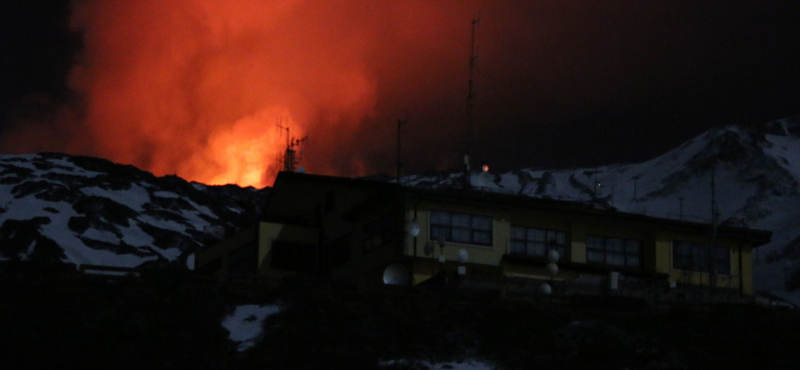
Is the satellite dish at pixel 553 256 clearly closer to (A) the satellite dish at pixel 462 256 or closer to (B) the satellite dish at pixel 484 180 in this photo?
(A) the satellite dish at pixel 462 256

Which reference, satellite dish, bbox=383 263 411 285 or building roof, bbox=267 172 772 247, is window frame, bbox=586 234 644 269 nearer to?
building roof, bbox=267 172 772 247

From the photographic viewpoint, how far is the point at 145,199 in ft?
616

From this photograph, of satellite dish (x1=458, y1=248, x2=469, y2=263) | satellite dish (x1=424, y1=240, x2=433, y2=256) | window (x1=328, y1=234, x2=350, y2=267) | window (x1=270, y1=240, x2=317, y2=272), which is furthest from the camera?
window (x1=270, y1=240, x2=317, y2=272)

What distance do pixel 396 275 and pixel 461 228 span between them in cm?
462

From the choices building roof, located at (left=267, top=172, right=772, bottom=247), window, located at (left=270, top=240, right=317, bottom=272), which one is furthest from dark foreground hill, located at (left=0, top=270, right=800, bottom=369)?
window, located at (left=270, top=240, right=317, bottom=272)

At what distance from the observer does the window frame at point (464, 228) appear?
51.3m

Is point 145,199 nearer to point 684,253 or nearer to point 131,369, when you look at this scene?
point 684,253

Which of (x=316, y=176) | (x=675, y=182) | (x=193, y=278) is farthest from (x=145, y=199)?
(x=193, y=278)

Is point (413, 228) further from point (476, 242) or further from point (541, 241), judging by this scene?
point (541, 241)

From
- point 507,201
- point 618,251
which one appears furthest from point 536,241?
point 618,251

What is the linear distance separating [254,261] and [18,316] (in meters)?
19.2

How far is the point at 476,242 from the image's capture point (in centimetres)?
5181

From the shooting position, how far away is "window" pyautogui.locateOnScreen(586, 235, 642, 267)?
181ft

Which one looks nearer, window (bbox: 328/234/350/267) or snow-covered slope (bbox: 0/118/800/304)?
window (bbox: 328/234/350/267)
